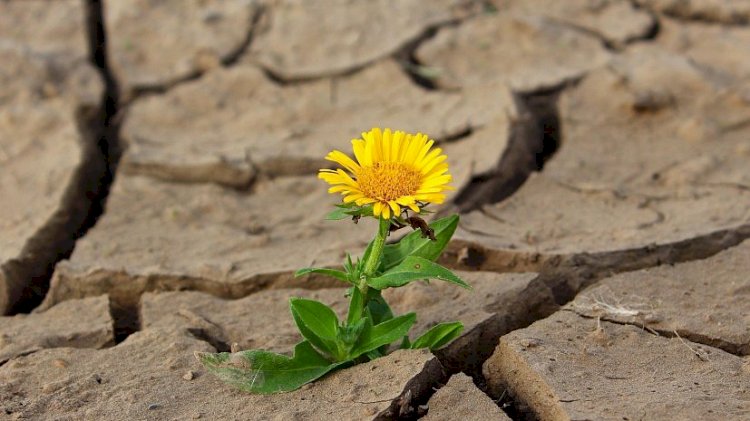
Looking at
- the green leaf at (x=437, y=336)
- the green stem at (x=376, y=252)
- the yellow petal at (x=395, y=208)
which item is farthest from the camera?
the green leaf at (x=437, y=336)

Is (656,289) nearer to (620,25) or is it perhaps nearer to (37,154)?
(620,25)

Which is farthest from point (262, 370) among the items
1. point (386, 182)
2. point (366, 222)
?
point (366, 222)

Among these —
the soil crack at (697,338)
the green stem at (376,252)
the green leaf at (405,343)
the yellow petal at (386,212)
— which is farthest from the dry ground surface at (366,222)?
the yellow petal at (386,212)

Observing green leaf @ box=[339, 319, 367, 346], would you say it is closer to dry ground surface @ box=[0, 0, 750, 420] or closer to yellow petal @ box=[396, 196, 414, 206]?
dry ground surface @ box=[0, 0, 750, 420]

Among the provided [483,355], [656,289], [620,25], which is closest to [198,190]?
[483,355]

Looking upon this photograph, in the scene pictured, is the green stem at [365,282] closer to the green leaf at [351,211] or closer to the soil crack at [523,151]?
the green leaf at [351,211]
